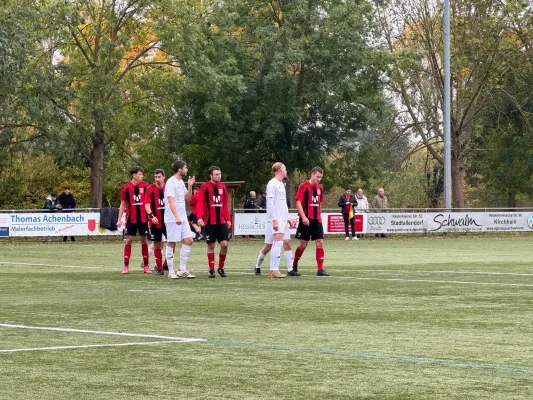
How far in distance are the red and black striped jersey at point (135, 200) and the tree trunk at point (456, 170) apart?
36448 mm

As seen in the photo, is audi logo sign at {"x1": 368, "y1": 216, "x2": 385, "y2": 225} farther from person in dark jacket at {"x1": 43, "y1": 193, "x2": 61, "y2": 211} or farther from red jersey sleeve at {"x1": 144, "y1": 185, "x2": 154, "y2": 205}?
red jersey sleeve at {"x1": 144, "y1": 185, "x2": 154, "y2": 205}

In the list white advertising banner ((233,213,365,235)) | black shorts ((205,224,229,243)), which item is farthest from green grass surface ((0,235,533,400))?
white advertising banner ((233,213,365,235))

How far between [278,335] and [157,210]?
37.2 ft

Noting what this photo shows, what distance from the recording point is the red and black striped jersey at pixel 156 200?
2233 centimetres

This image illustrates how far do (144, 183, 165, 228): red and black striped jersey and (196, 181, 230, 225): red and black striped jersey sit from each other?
2.04 m

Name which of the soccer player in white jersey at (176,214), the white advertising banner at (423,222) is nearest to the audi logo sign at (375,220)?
the white advertising banner at (423,222)

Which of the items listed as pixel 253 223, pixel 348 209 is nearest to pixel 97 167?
pixel 253 223

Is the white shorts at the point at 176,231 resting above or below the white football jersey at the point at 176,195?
below

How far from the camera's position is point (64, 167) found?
5516cm

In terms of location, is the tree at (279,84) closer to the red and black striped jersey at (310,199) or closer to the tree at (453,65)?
the tree at (453,65)

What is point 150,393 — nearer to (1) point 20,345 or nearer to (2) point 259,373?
(2) point 259,373

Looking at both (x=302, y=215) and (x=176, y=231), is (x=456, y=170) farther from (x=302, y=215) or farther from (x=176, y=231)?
(x=176, y=231)

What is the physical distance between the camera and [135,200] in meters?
22.7

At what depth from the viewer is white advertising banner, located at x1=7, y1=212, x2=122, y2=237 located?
134 feet
